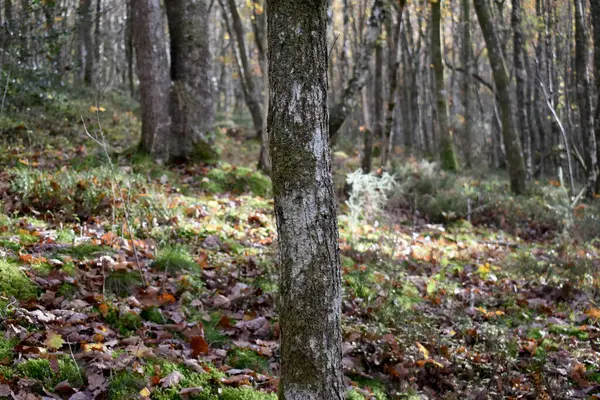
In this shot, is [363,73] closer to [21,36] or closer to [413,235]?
[413,235]

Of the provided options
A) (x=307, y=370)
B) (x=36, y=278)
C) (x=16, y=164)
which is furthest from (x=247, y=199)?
(x=307, y=370)

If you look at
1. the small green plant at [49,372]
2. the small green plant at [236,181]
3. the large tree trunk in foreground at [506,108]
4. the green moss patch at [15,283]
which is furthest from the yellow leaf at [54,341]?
the large tree trunk in foreground at [506,108]

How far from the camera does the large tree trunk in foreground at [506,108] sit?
497 inches

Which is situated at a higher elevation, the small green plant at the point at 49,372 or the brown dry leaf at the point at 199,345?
the small green plant at the point at 49,372

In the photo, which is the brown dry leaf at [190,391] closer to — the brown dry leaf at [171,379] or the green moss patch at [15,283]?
the brown dry leaf at [171,379]

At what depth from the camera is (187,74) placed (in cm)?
945

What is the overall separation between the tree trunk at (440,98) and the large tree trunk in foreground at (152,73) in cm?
866

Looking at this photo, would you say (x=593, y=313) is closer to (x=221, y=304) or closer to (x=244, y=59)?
(x=221, y=304)

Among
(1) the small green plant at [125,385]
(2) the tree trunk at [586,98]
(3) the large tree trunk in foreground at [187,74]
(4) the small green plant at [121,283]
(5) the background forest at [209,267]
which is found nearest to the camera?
(1) the small green plant at [125,385]

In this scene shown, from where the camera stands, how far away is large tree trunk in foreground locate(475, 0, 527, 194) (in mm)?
12625

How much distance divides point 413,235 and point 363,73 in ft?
9.64

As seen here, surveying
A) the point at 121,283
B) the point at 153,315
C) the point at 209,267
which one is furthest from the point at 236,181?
the point at 153,315

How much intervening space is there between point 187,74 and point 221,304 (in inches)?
240

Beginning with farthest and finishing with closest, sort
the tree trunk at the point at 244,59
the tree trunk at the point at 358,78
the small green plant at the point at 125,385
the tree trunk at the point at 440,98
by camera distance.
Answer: the tree trunk at the point at 244,59 < the tree trunk at the point at 440,98 < the tree trunk at the point at 358,78 < the small green plant at the point at 125,385
